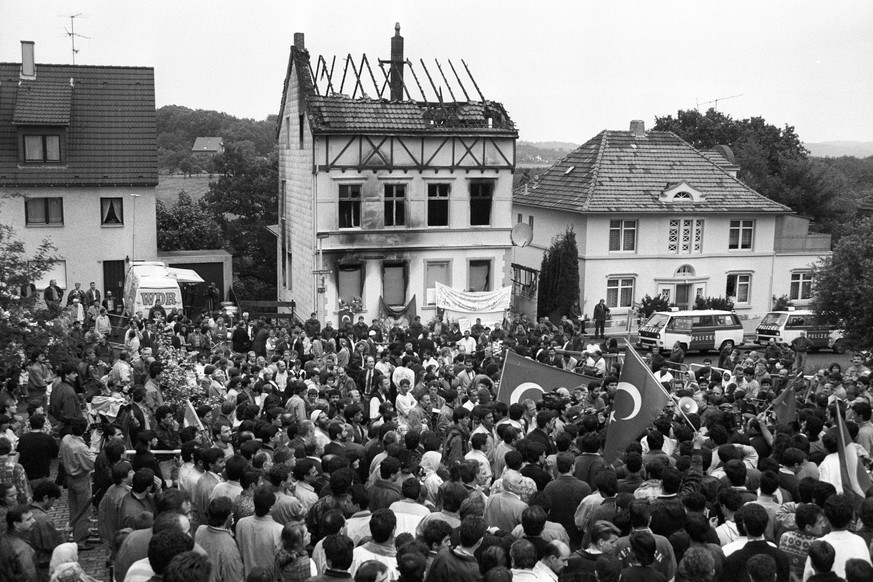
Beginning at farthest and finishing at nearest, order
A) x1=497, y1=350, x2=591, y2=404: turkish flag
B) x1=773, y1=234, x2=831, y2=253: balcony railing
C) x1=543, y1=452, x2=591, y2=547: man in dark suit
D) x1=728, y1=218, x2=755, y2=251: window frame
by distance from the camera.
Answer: x1=773, y1=234, x2=831, y2=253: balcony railing
x1=728, y1=218, x2=755, y2=251: window frame
x1=497, y1=350, x2=591, y2=404: turkish flag
x1=543, y1=452, x2=591, y2=547: man in dark suit

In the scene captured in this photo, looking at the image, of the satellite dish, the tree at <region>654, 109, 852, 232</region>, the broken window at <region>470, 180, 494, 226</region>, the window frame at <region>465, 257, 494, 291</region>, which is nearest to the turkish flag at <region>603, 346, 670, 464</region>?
the window frame at <region>465, 257, 494, 291</region>

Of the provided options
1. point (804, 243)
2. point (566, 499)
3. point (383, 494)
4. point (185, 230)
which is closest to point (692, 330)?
point (804, 243)

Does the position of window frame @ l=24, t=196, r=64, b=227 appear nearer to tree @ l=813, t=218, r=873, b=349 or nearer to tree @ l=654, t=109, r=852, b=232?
tree @ l=813, t=218, r=873, b=349

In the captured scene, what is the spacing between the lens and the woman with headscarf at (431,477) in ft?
30.8

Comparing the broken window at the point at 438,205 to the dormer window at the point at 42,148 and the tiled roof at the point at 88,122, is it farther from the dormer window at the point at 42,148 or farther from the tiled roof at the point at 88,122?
the dormer window at the point at 42,148

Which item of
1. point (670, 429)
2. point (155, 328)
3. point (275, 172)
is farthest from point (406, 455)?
point (275, 172)

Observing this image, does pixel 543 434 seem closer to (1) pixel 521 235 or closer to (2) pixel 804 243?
(1) pixel 521 235

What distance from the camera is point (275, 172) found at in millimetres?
43375

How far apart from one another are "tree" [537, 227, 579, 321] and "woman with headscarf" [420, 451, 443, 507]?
24.2m

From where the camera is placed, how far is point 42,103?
32.3 meters

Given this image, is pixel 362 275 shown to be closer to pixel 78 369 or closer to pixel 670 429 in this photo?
pixel 78 369

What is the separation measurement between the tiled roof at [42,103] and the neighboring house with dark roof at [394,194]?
27.6 feet

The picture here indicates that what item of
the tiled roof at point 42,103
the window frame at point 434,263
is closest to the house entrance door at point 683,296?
the window frame at point 434,263

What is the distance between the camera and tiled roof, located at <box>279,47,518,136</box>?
101 ft
